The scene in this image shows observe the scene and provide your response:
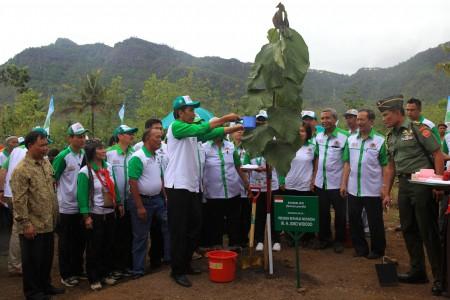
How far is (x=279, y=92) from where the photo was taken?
4656 millimetres

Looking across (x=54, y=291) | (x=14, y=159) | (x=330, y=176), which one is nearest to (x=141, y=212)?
(x=54, y=291)

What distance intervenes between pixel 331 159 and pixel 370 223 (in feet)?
3.84

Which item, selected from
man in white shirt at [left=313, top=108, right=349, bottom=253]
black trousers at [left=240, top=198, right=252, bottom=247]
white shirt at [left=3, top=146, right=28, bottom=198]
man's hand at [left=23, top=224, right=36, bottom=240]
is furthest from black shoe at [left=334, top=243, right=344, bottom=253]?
white shirt at [left=3, top=146, right=28, bottom=198]

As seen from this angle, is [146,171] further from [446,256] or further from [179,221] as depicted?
[446,256]

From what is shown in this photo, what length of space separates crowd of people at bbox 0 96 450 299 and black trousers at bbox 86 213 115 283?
0.02m

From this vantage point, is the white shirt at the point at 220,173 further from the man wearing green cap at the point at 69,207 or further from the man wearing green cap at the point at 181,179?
the man wearing green cap at the point at 69,207

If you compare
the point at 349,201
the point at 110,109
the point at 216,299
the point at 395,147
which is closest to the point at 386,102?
the point at 395,147

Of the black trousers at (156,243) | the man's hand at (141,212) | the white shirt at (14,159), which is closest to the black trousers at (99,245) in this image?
the man's hand at (141,212)

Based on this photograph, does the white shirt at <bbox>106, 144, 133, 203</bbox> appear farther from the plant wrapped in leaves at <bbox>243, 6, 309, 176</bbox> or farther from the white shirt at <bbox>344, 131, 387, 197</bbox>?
the white shirt at <bbox>344, 131, 387, 197</bbox>

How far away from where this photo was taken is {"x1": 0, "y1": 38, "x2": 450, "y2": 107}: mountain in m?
58.4

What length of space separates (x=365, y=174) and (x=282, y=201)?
73.9 inches

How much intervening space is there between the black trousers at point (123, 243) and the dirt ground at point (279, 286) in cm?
52

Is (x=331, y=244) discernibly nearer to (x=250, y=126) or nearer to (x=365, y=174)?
(x=365, y=174)

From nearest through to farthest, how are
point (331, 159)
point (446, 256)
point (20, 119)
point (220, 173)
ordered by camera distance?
1. point (446, 256)
2. point (220, 173)
3. point (331, 159)
4. point (20, 119)
